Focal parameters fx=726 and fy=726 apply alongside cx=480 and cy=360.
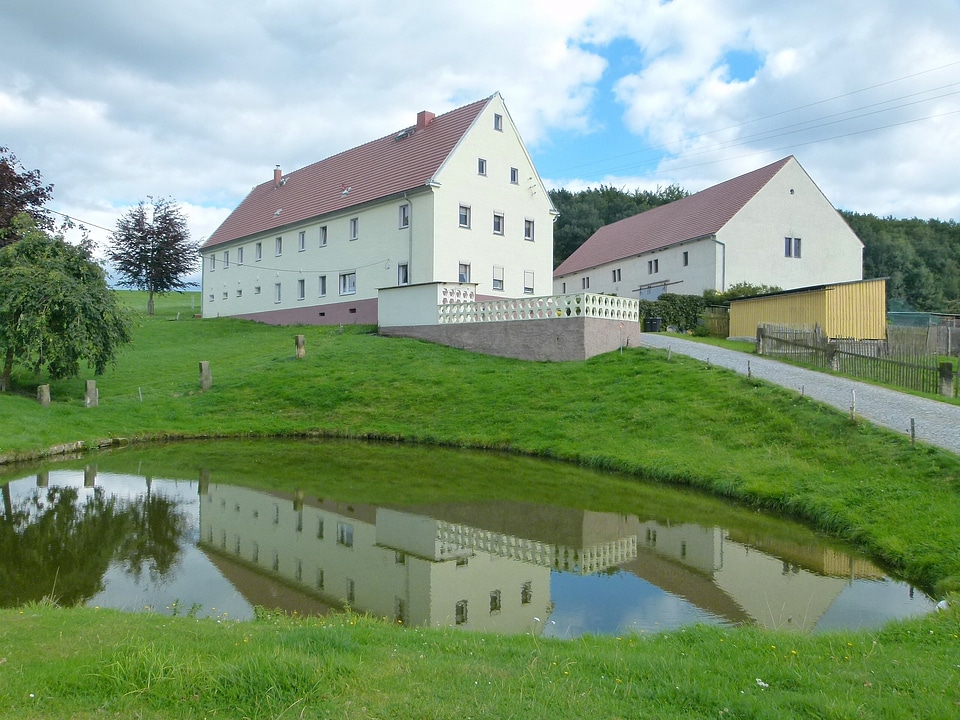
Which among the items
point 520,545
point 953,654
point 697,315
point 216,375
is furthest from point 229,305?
point 953,654

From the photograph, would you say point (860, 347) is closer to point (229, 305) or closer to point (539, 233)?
point (539, 233)

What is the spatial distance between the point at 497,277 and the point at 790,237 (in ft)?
63.4

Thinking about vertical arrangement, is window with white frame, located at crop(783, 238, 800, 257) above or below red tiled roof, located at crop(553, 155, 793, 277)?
below

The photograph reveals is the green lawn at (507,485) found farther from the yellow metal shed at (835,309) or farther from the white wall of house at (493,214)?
the yellow metal shed at (835,309)

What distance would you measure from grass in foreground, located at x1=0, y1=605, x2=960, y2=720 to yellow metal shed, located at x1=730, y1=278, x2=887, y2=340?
24495 mm

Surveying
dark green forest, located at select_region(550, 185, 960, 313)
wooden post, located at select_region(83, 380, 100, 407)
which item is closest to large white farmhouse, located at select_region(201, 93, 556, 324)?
wooden post, located at select_region(83, 380, 100, 407)

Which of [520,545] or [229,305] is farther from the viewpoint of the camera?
[229,305]

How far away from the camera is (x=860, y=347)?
2372 centimetres

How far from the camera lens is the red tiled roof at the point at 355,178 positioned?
3597cm

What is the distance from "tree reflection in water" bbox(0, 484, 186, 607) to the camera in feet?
28.1

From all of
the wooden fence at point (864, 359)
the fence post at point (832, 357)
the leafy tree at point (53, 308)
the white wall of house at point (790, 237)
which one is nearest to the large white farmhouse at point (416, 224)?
the white wall of house at point (790, 237)

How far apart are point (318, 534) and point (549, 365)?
1395cm

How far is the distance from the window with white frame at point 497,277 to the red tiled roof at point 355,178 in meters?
5.67

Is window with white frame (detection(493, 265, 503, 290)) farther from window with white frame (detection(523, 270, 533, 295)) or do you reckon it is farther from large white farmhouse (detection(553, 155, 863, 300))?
large white farmhouse (detection(553, 155, 863, 300))
